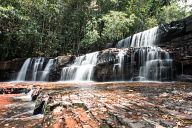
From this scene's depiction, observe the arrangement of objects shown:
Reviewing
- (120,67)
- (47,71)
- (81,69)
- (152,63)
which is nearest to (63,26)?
(47,71)

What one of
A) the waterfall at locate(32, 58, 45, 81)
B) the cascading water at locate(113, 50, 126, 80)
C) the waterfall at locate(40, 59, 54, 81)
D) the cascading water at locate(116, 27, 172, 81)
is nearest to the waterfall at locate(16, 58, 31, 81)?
the waterfall at locate(32, 58, 45, 81)

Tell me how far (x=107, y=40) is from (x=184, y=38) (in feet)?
39.4

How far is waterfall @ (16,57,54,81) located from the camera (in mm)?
20805

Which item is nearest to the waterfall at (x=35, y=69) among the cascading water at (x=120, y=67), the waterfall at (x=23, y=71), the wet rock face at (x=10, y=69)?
the waterfall at (x=23, y=71)

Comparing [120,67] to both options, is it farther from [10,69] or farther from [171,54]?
[10,69]

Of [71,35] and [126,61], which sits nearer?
[126,61]

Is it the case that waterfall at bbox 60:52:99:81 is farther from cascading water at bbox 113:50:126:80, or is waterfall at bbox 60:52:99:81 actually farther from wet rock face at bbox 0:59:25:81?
wet rock face at bbox 0:59:25:81

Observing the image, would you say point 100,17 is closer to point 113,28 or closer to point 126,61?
point 113,28

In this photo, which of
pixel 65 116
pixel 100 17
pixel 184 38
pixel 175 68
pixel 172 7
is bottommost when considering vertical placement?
pixel 65 116

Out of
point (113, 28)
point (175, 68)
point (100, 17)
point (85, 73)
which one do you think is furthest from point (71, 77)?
point (100, 17)

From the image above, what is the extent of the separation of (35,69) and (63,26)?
25.4 feet

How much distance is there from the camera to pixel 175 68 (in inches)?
575

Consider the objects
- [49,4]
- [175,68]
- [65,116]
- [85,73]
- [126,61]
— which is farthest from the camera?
[49,4]

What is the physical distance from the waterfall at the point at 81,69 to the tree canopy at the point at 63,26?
270 inches
